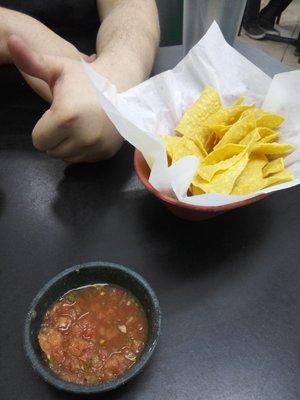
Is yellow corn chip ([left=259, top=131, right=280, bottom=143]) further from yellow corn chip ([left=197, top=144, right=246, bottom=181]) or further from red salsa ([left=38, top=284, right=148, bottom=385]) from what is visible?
red salsa ([left=38, top=284, right=148, bottom=385])

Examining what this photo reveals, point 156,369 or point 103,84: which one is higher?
point 103,84

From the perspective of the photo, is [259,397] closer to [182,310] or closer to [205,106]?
[182,310]

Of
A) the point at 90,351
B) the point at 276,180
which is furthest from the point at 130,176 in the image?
the point at 90,351

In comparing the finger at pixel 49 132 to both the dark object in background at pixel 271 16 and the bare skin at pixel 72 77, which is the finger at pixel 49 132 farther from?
the dark object in background at pixel 271 16

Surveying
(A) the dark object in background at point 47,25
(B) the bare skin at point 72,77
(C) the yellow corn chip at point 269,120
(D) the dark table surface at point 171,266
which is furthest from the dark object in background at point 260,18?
(D) the dark table surface at point 171,266

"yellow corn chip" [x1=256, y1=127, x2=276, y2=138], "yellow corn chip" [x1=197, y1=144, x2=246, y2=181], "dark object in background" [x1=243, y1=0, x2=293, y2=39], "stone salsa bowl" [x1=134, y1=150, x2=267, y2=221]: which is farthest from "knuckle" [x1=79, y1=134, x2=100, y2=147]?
"dark object in background" [x1=243, y1=0, x2=293, y2=39]

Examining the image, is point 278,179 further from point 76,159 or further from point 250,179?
point 76,159
